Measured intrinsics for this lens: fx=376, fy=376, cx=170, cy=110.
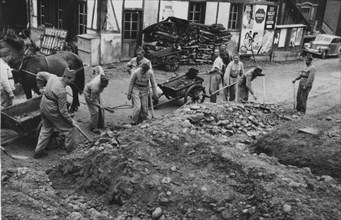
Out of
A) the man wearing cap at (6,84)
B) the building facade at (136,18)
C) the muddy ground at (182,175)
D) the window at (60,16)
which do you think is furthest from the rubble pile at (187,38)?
the muddy ground at (182,175)

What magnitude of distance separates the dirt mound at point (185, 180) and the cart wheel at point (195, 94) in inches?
140

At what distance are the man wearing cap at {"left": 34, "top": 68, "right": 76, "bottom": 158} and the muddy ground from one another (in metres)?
0.37

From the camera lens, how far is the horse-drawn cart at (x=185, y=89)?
11164 millimetres

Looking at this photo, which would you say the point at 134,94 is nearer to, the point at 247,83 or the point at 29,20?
the point at 247,83

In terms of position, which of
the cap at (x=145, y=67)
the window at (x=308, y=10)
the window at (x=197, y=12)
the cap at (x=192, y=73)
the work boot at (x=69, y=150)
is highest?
the window at (x=308, y=10)

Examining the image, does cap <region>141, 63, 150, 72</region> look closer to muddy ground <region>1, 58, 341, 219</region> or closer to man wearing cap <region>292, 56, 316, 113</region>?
muddy ground <region>1, 58, 341, 219</region>

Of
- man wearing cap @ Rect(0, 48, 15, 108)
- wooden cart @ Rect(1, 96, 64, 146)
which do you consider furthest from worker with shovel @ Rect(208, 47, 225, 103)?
man wearing cap @ Rect(0, 48, 15, 108)

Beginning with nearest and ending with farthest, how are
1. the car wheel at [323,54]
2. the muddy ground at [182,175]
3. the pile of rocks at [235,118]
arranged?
the muddy ground at [182,175], the pile of rocks at [235,118], the car wheel at [323,54]

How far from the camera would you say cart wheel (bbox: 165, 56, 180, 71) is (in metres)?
16.2

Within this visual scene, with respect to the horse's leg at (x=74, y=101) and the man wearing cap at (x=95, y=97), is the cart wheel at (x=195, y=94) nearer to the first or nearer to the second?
the man wearing cap at (x=95, y=97)

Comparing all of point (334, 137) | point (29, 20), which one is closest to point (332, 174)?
point (334, 137)

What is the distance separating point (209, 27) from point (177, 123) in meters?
11.6

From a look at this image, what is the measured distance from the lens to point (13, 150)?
25.7 ft

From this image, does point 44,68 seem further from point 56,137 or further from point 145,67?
point 145,67
